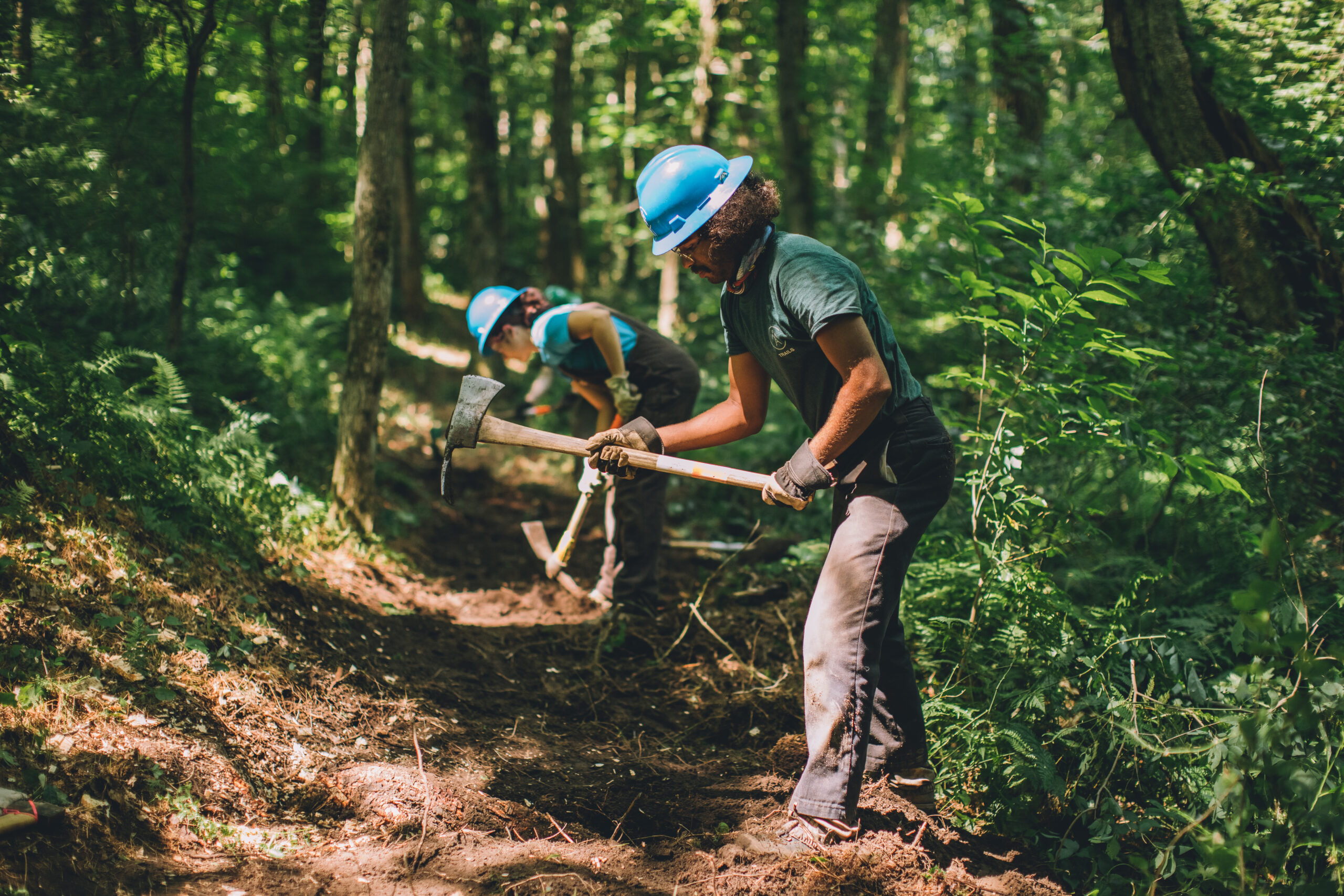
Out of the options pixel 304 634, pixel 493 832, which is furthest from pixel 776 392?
pixel 493 832

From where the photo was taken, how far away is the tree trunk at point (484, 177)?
10781 millimetres

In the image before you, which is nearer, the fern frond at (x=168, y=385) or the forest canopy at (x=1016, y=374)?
the forest canopy at (x=1016, y=374)

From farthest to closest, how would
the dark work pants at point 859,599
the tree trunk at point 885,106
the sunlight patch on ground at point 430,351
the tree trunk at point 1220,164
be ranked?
the tree trunk at point 885,106
the sunlight patch on ground at point 430,351
the tree trunk at point 1220,164
the dark work pants at point 859,599

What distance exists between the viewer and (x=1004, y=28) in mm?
8398

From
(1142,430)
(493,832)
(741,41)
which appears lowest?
(493,832)

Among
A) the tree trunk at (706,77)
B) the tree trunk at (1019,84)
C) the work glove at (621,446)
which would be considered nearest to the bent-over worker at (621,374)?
the work glove at (621,446)

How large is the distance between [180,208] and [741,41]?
23.5ft

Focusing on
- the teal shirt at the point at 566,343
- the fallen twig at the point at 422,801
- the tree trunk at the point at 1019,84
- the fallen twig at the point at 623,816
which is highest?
the tree trunk at the point at 1019,84

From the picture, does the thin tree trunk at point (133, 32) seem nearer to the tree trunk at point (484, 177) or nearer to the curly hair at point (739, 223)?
the curly hair at point (739, 223)

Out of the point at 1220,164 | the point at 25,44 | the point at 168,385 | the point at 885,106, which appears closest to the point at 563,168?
the point at 885,106

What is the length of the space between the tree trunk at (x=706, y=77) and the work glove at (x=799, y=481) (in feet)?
22.0

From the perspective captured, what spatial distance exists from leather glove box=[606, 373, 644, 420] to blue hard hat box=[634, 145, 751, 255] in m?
1.88

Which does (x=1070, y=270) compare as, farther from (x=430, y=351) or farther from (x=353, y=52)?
(x=430, y=351)

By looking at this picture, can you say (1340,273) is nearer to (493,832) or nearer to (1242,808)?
(1242,808)
